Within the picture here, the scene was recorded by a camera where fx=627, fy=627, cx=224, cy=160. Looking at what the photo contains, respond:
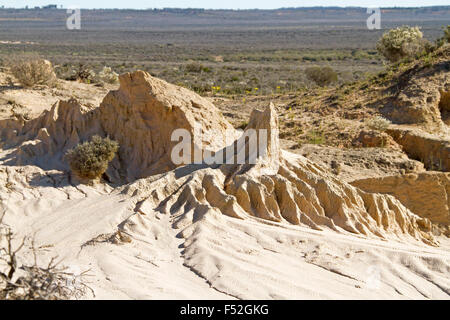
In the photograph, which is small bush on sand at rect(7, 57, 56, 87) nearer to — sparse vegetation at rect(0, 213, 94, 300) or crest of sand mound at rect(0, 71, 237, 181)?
crest of sand mound at rect(0, 71, 237, 181)

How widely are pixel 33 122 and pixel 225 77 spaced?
22807mm

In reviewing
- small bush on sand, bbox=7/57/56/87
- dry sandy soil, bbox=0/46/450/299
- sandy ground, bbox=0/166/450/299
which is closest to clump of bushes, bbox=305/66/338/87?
dry sandy soil, bbox=0/46/450/299

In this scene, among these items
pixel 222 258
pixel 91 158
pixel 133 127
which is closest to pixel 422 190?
pixel 133 127

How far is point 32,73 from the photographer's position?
70.2ft

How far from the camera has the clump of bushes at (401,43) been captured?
27.7 meters

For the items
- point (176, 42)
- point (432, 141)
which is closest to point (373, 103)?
point (432, 141)

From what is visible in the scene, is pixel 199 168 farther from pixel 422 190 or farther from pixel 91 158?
pixel 422 190

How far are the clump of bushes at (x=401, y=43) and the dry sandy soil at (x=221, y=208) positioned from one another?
10765 mm

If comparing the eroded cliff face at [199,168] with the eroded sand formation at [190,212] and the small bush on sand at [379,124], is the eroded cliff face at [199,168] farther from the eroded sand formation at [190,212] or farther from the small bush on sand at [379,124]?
the small bush on sand at [379,124]

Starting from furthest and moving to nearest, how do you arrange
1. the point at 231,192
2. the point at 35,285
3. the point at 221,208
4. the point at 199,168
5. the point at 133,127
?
the point at 133,127, the point at 199,168, the point at 231,192, the point at 221,208, the point at 35,285

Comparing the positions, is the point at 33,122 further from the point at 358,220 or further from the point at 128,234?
the point at 358,220

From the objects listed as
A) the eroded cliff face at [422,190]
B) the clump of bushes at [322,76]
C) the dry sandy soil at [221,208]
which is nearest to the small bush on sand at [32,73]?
the dry sandy soil at [221,208]

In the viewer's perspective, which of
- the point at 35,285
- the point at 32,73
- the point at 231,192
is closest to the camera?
the point at 35,285

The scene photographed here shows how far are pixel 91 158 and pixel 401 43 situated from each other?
19.2 meters
